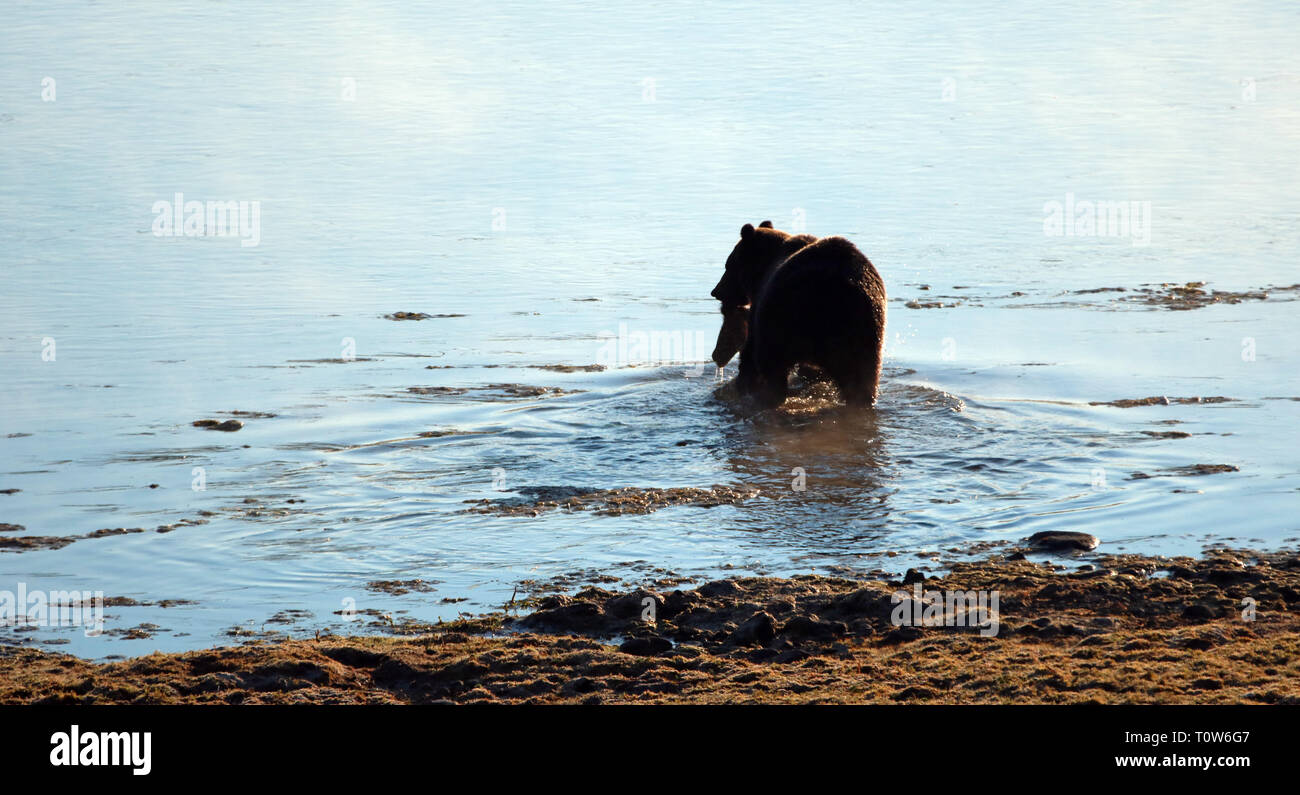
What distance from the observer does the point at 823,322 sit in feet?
37.2

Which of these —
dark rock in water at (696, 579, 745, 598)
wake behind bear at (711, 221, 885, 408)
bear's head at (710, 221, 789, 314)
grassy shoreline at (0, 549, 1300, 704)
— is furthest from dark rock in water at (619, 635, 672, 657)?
bear's head at (710, 221, 789, 314)

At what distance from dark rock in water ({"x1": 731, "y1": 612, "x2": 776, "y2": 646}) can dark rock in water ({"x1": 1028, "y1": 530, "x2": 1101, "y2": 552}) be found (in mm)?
2140

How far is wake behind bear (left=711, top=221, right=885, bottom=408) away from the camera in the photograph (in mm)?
11281

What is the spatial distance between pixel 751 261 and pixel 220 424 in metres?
4.95

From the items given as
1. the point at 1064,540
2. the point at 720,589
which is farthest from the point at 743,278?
the point at 720,589

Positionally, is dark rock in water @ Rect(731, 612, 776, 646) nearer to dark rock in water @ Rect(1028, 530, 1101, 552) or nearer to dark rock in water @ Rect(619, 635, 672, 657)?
dark rock in water @ Rect(619, 635, 672, 657)

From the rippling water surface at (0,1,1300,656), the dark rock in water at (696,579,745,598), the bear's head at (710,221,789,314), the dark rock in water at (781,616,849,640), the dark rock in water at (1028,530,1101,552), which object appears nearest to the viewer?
the dark rock in water at (781,616,849,640)

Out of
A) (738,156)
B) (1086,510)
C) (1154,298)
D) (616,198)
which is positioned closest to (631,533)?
(1086,510)

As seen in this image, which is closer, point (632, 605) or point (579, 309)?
point (632, 605)

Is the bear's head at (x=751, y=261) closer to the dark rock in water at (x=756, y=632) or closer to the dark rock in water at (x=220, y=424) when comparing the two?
the dark rock in water at (x=220, y=424)

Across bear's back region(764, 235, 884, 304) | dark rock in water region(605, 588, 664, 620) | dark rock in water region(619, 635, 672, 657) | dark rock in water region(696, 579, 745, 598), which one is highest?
bear's back region(764, 235, 884, 304)

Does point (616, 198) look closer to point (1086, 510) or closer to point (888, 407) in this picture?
point (888, 407)

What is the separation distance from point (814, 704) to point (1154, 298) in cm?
1185

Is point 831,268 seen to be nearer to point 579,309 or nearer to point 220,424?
point 220,424
